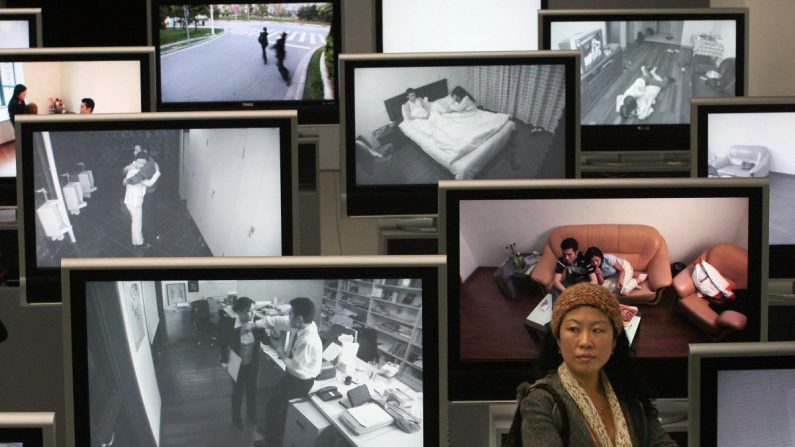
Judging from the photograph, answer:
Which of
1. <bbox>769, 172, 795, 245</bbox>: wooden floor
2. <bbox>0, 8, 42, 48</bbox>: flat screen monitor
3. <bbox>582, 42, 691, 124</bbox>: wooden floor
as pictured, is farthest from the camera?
<bbox>0, 8, 42, 48</bbox>: flat screen monitor

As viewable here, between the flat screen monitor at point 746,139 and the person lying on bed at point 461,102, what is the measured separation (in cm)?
54

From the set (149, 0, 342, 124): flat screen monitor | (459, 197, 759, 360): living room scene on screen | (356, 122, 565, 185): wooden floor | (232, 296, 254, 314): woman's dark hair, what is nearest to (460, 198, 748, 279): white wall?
(459, 197, 759, 360): living room scene on screen

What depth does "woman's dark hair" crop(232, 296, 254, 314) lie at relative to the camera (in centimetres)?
172

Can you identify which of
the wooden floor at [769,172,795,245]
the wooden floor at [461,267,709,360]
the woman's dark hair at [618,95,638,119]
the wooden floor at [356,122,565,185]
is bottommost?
the wooden floor at [461,267,709,360]

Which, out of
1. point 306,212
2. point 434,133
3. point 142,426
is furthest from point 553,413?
point 306,212

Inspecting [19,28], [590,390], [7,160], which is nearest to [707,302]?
[590,390]

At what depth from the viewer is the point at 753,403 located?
1695mm

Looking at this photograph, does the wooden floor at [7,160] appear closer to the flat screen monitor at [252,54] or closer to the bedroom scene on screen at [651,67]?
the flat screen monitor at [252,54]

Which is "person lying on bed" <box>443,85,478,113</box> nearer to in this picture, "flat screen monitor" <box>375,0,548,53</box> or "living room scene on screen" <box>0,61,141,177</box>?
"living room scene on screen" <box>0,61,141,177</box>

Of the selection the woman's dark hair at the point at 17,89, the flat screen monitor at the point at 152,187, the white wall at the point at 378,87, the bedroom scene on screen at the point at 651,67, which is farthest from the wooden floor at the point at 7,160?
the bedroom scene on screen at the point at 651,67

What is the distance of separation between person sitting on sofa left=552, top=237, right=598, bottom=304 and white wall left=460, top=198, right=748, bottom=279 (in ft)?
0.16

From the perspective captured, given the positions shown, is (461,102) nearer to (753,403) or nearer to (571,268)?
(571,268)

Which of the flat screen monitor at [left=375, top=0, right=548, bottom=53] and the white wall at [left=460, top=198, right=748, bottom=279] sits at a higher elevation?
the flat screen monitor at [left=375, top=0, right=548, bottom=53]

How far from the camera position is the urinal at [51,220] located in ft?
7.46
